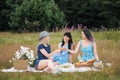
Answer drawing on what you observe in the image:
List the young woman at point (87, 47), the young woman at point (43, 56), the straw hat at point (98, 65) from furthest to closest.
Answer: the young woman at point (87, 47), the young woman at point (43, 56), the straw hat at point (98, 65)

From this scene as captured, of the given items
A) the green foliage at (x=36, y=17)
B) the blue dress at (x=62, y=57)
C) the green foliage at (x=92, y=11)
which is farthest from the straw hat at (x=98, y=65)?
the green foliage at (x=92, y=11)

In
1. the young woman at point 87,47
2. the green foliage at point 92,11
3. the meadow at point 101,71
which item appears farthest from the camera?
the green foliage at point 92,11

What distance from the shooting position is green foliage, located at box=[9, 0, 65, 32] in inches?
1154

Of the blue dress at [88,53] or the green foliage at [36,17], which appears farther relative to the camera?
the green foliage at [36,17]

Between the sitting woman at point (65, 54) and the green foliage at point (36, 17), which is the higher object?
the sitting woman at point (65, 54)

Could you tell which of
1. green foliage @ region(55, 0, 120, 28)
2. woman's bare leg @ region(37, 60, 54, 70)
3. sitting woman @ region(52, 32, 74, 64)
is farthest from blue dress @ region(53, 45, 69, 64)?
green foliage @ region(55, 0, 120, 28)

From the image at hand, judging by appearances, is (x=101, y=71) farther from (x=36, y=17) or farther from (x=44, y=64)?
(x=36, y=17)

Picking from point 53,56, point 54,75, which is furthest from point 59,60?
point 54,75

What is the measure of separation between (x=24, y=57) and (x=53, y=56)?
750mm

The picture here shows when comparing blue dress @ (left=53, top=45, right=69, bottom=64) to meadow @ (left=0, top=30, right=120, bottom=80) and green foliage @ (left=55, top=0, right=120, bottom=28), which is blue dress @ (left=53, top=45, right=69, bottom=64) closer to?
meadow @ (left=0, top=30, right=120, bottom=80)

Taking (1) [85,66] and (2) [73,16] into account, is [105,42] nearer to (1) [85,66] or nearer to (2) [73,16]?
(1) [85,66]

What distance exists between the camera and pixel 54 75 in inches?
367

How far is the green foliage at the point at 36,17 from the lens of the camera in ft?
96.2

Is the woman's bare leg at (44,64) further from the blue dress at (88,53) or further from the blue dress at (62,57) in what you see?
the blue dress at (88,53)
